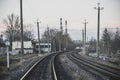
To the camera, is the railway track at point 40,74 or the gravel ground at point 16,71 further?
the gravel ground at point 16,71

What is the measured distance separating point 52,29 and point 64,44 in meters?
21.6

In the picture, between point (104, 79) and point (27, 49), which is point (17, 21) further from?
point (104, 79)

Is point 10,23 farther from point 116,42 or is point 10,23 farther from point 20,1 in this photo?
point 20,1

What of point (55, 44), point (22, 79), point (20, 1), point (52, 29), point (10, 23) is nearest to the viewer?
point (22, 79)

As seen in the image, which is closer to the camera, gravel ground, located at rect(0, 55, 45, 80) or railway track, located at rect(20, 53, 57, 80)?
railway track, located at rect(20, 53, 57, 80)

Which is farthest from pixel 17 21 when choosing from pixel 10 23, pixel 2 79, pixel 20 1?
pixel 2 79

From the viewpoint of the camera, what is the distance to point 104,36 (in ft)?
306

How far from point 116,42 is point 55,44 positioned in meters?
41.7

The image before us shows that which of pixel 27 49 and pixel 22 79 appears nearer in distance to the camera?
pixel 22 79

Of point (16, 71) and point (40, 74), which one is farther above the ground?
point (40, 74)

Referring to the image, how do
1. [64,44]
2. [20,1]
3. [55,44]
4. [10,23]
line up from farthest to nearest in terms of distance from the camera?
[64,44] < [55,44] < [10,23] < [20,1]

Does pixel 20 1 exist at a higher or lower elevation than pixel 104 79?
higher

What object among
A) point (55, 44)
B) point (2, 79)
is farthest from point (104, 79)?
point (55, 44)

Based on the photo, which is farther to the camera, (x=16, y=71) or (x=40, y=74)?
(x=16, y=71)
